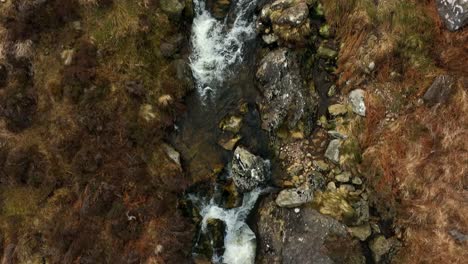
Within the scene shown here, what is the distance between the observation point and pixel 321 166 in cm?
1498

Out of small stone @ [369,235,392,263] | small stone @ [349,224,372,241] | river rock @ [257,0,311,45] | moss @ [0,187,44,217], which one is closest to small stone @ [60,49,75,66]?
moss @ [0,187,44,217]

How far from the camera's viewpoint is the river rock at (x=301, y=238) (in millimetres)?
13906

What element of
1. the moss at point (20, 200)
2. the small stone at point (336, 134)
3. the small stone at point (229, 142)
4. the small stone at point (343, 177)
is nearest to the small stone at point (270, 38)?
the small stone at point (229, 142)

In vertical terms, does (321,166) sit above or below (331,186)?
above

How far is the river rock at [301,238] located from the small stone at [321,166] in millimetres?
1626

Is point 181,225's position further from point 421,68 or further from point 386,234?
point 421,68

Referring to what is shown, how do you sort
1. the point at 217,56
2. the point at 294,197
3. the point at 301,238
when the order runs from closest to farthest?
the point at 301,238 < the point at 294,197 < the point at 217,56

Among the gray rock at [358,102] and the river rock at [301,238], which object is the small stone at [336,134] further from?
the river rock at [301,238]

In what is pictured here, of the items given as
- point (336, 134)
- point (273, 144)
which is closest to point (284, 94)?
point (273, 144)

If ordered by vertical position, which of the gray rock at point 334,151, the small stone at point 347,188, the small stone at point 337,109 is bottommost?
the small stone at point 347,188

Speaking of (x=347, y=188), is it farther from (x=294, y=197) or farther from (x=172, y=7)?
(x=172, y=7)

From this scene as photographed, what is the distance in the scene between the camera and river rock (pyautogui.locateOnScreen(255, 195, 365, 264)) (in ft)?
45.6

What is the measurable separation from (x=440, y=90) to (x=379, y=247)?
631 cm

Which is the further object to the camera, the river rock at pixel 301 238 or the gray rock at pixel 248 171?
the gray rock at pixel 248 171
